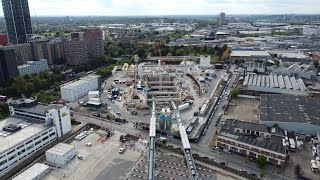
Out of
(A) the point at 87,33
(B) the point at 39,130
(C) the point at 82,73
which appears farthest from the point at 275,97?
(A) the point at 87,33

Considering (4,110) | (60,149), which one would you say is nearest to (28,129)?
(60,149)

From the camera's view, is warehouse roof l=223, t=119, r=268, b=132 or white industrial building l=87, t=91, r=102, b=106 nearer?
warehouse roof l=223, t=119, r=268, b=132

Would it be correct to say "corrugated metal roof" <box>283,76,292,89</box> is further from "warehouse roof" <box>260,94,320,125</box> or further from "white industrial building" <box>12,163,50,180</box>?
"white industrial building" <box>12,163,50,180</box>

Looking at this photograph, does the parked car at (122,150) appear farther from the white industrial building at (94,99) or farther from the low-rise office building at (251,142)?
the white industrial building at (94,99)

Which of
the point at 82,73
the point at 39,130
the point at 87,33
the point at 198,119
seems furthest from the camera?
the point at 87,33

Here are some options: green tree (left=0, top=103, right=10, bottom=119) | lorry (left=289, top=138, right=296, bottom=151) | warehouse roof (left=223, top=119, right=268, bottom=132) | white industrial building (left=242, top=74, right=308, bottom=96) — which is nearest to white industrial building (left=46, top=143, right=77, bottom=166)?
green tree (left=0, top=103, right=10, bottom=119)

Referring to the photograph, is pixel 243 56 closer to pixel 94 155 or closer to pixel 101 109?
pixel 101 109
